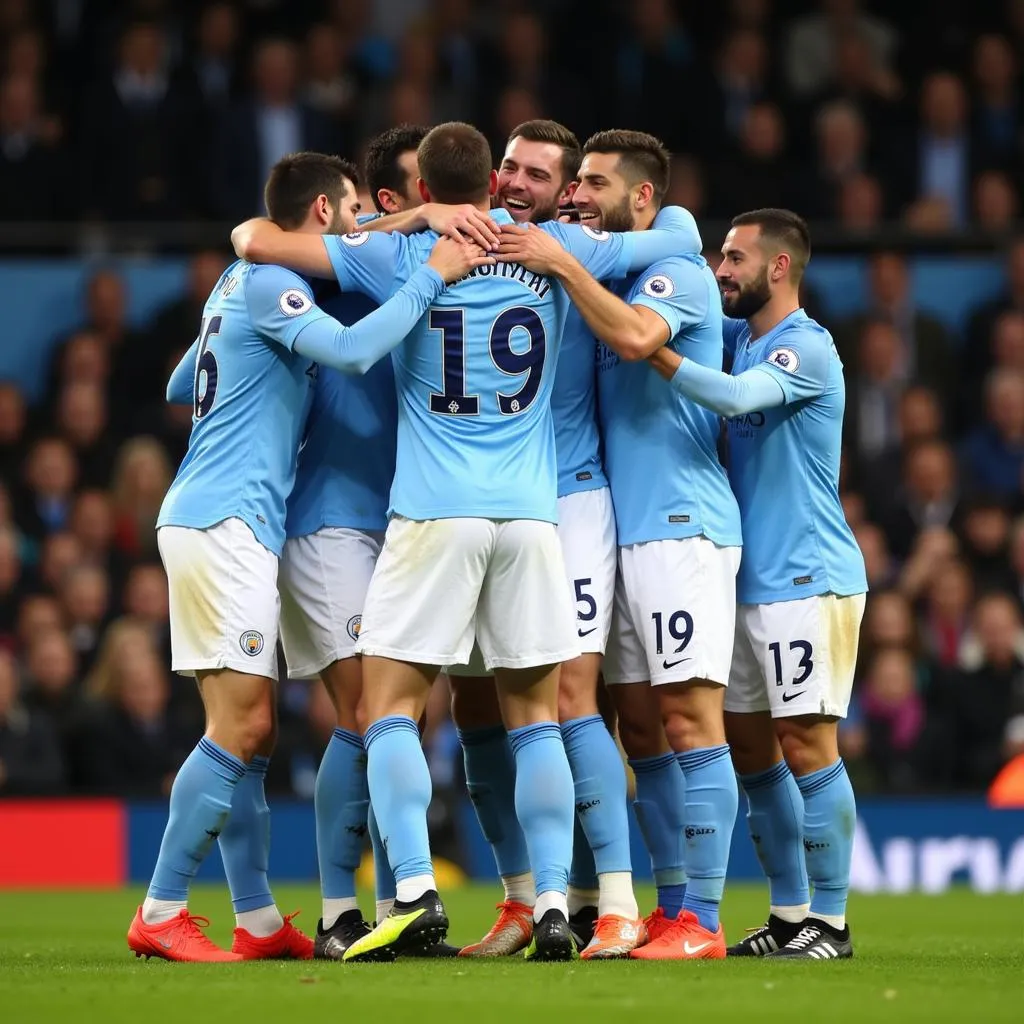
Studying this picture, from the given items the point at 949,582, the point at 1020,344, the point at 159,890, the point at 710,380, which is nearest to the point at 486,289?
the point at 710,380

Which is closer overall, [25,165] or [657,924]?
[657,924]

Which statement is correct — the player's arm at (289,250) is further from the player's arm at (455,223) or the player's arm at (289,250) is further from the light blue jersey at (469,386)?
the player's arm at (455,223)

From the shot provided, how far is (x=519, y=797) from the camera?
664 cm

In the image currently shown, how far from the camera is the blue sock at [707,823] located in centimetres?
684

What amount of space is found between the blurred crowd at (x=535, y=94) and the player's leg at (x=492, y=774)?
Result: 767 cm

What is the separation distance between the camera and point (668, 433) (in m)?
7.18

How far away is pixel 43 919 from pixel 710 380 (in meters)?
4.49

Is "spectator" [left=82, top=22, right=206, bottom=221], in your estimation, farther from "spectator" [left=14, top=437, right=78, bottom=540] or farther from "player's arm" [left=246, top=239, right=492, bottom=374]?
"player's arm" [left=246, top=239, right=492, bottom=374]

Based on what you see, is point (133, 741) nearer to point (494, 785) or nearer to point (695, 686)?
point (494, 785)

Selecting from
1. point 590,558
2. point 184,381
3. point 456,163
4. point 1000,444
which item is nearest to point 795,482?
point 590,558

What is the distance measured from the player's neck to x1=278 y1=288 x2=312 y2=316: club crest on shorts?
1.77 metres

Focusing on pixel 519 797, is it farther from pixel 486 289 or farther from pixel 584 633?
pixel 486 289

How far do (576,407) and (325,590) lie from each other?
1.14m

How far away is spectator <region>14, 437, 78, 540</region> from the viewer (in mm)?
13383
